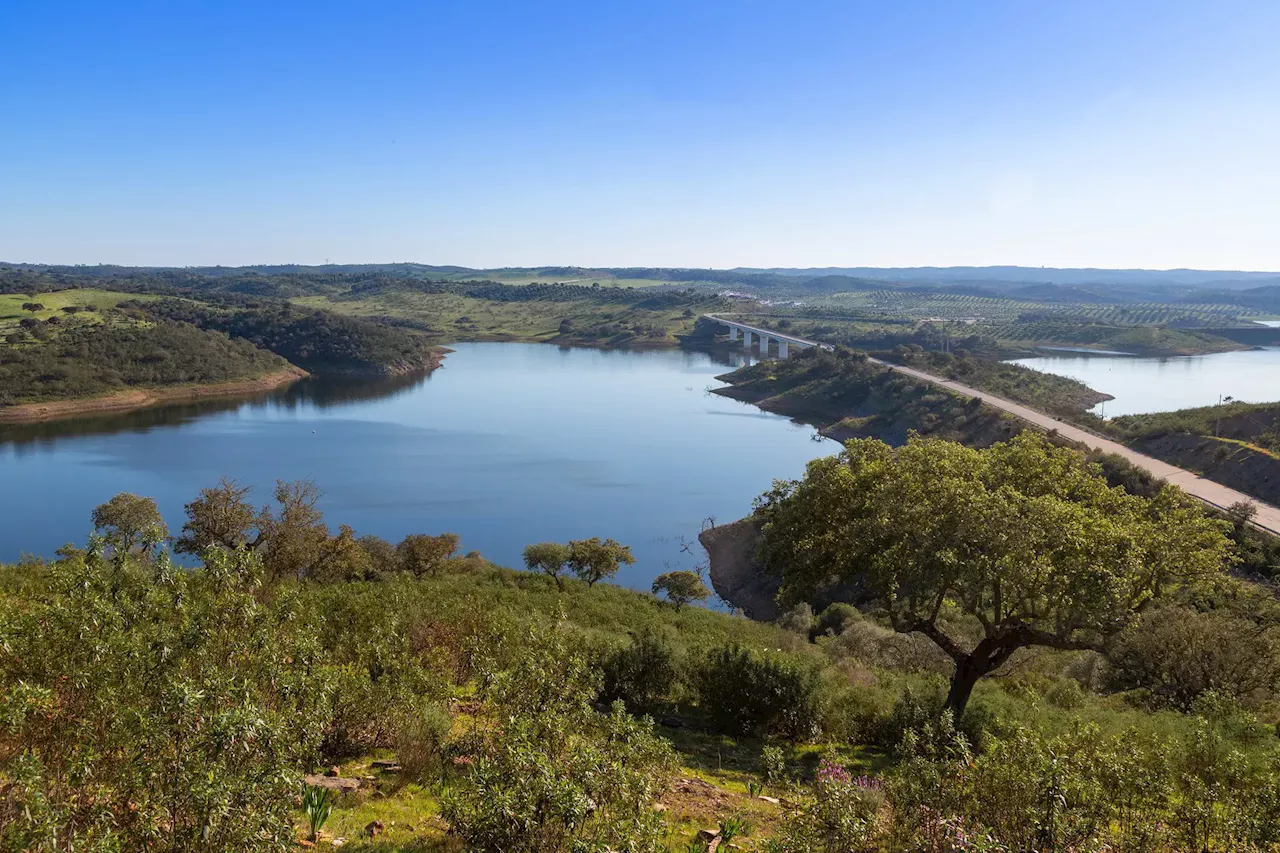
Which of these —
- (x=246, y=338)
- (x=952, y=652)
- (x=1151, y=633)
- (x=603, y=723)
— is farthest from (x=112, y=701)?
(x=246, y=338)

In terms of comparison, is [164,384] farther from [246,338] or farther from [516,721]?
[516,721]

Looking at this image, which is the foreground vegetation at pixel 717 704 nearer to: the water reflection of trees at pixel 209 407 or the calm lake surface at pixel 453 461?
the calm lake surface at pixel 453 461

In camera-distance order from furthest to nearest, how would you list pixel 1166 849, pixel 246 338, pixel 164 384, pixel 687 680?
1. pixel 246 338
2. pixel 164 384
3. pixel 687 680
4. pixel 1166 849

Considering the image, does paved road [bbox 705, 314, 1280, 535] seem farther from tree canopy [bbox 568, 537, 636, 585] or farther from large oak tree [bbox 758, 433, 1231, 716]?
tree canopy [bbox 568, 537, 636, 585]

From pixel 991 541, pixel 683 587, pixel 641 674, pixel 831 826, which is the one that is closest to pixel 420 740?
pixel 641 674

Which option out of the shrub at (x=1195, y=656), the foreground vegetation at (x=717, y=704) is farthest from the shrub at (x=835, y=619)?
the shrub at (x=1195, y=656)

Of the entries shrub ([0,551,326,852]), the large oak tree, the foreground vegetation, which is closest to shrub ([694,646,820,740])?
the foreground vegetation

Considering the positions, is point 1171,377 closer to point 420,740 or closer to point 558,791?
point 420,740
